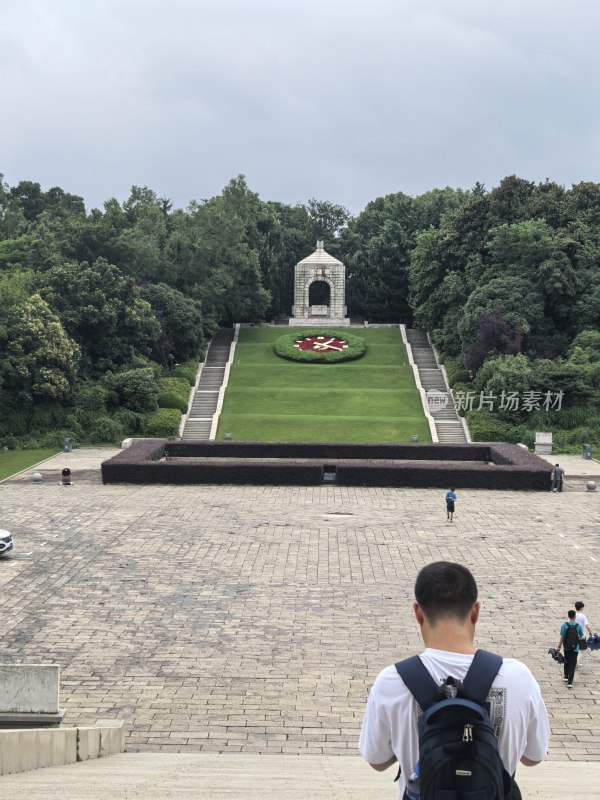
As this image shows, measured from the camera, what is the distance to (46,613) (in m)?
15.4

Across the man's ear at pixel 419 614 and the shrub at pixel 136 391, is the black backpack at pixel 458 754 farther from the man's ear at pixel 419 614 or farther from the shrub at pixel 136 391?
the shrub at pixel 136 391

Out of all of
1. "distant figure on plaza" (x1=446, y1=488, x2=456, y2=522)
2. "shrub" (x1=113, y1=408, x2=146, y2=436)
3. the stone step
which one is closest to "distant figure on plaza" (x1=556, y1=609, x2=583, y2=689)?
the stone step

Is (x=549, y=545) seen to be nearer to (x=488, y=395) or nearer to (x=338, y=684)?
(x=338, y=684)

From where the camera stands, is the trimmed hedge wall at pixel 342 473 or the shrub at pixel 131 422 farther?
the shrub at pixel 131 422

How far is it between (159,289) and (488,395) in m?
21.1

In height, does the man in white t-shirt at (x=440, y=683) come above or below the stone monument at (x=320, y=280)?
below

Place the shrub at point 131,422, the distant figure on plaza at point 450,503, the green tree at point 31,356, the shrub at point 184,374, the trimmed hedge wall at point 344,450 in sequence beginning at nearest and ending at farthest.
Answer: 1. the distant figure on plaza at point 450,503
2. the trimmed hedge wall at point 344,450
3. the green tree at point 31,356
4. the shrub at point 131,422
5. the shrub at point 184,374

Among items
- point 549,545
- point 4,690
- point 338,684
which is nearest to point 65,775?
point 4,690

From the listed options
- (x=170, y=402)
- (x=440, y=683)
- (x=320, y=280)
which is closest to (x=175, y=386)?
(x=170, y=402)

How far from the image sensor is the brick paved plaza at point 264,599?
11.2 m

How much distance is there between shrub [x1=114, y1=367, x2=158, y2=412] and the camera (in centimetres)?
4253

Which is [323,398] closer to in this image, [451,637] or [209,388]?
[209,388]

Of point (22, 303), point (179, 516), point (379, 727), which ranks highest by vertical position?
point (22, 303)

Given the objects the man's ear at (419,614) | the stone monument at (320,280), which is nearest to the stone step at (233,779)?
the man's ear at (419,614)
